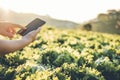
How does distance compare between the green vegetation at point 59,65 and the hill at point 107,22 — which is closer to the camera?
the green vegetation at point 59,65

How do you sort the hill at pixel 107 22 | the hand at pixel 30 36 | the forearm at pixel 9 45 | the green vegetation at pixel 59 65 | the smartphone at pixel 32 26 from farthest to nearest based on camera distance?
the hill at pixel 107 22 < the green vegetation at pixel 59 65 < the smartphone at pixel 32 26 < the hand at pixel 30 36 < the forearm at pixel 9 45

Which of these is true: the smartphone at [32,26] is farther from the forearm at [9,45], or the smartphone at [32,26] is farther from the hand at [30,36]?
the forearm at [9,45]

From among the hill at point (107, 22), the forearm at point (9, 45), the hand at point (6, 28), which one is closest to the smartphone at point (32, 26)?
the hand at point (6, 28)

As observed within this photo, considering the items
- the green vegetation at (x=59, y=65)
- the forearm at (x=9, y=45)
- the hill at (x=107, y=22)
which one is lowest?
the hill at (x=107, y=22)

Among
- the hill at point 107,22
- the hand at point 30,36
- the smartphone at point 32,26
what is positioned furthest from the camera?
the hill at point 107,22

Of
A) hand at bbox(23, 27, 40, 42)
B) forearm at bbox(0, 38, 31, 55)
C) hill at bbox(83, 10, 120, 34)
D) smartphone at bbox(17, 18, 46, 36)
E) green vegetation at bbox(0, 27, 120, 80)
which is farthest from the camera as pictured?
hill at bbox(83, 10, 120, 34)

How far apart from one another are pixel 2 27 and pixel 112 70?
302 cm

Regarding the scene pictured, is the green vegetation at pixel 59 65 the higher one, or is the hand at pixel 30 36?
the hand at pixel 30 36

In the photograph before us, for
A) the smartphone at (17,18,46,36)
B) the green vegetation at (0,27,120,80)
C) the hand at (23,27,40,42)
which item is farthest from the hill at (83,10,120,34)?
the hand at (23,27,40,42)

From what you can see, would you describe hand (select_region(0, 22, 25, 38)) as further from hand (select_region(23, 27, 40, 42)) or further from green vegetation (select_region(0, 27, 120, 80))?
green vegetation (select_region(0, 27, 120, 80))

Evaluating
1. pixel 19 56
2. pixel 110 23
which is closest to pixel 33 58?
pixel 19 56

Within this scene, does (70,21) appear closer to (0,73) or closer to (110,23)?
(110,23)

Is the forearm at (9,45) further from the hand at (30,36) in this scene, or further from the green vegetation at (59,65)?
the green vegetation at (59,65)

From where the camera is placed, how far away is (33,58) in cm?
849
